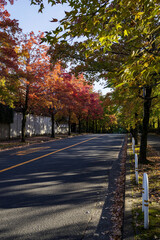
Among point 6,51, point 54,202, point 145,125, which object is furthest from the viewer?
point 6,51

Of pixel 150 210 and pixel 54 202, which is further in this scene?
pixel 54 202

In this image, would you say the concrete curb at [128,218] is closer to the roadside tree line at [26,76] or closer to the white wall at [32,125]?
the roadside tree line at [26,76]

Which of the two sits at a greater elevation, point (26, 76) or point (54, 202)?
point (26, 76)

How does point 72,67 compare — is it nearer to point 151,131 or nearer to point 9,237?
point 9,237

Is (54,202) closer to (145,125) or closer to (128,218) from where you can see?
(128,218)

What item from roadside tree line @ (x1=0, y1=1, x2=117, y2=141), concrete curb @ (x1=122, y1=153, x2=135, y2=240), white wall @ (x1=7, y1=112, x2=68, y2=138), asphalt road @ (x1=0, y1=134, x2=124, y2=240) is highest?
roadside tree line @ (x1=0, y1=1, x2=117, y2=141)

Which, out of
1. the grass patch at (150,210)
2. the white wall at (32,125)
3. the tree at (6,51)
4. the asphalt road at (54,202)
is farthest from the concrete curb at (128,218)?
the white wall at (32,125)

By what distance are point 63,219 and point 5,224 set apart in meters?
1.12

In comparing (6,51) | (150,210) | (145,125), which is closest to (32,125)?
(6,51)

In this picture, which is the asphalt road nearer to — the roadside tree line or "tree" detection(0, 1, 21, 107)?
the roadside tree line

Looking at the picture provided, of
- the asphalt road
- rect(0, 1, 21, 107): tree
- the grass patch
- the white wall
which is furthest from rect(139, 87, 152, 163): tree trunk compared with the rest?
the white wall

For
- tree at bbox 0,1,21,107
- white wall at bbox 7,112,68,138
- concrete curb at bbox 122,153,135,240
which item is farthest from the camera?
white wall at bbox 7,112,68,138

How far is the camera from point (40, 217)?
4.35 metres

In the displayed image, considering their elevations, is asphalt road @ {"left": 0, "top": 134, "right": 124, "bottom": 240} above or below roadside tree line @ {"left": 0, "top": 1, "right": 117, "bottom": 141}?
below
